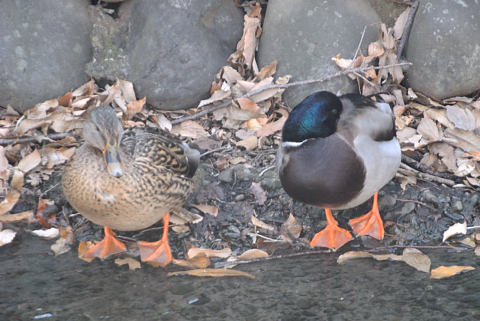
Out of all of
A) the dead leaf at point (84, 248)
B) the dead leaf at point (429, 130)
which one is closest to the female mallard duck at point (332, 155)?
the dead leaf at point (429, 130)

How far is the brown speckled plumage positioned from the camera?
122 inches

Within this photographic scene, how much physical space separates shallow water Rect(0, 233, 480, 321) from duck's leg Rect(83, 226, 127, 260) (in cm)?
7

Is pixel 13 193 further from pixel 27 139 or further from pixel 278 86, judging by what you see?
pixel 278 86

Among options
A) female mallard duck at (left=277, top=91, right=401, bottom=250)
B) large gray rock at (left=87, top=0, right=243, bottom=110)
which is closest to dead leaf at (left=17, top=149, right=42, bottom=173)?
large gray rock at (left=87, top=0, right=243, bottom=110)

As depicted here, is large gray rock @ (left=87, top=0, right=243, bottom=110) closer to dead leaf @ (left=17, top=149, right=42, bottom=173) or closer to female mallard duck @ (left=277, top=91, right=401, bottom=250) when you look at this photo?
dead leaf @ (left=17, top=149, right=42, bottom=173)

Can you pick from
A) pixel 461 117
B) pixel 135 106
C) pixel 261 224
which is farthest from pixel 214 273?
pixel 461 117

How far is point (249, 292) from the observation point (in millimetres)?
2939

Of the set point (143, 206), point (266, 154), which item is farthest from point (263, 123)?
point (143, 206)

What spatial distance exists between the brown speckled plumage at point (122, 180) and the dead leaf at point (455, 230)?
1.67m

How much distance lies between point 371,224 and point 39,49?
283 centimetres

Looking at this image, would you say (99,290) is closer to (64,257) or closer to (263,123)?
(64,257)

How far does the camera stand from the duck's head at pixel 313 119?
3277 mm

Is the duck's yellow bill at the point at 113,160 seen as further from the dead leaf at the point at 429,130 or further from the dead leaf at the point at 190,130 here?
the dead leaf at the point at 429,130

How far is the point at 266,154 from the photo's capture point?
4215 millimetres
